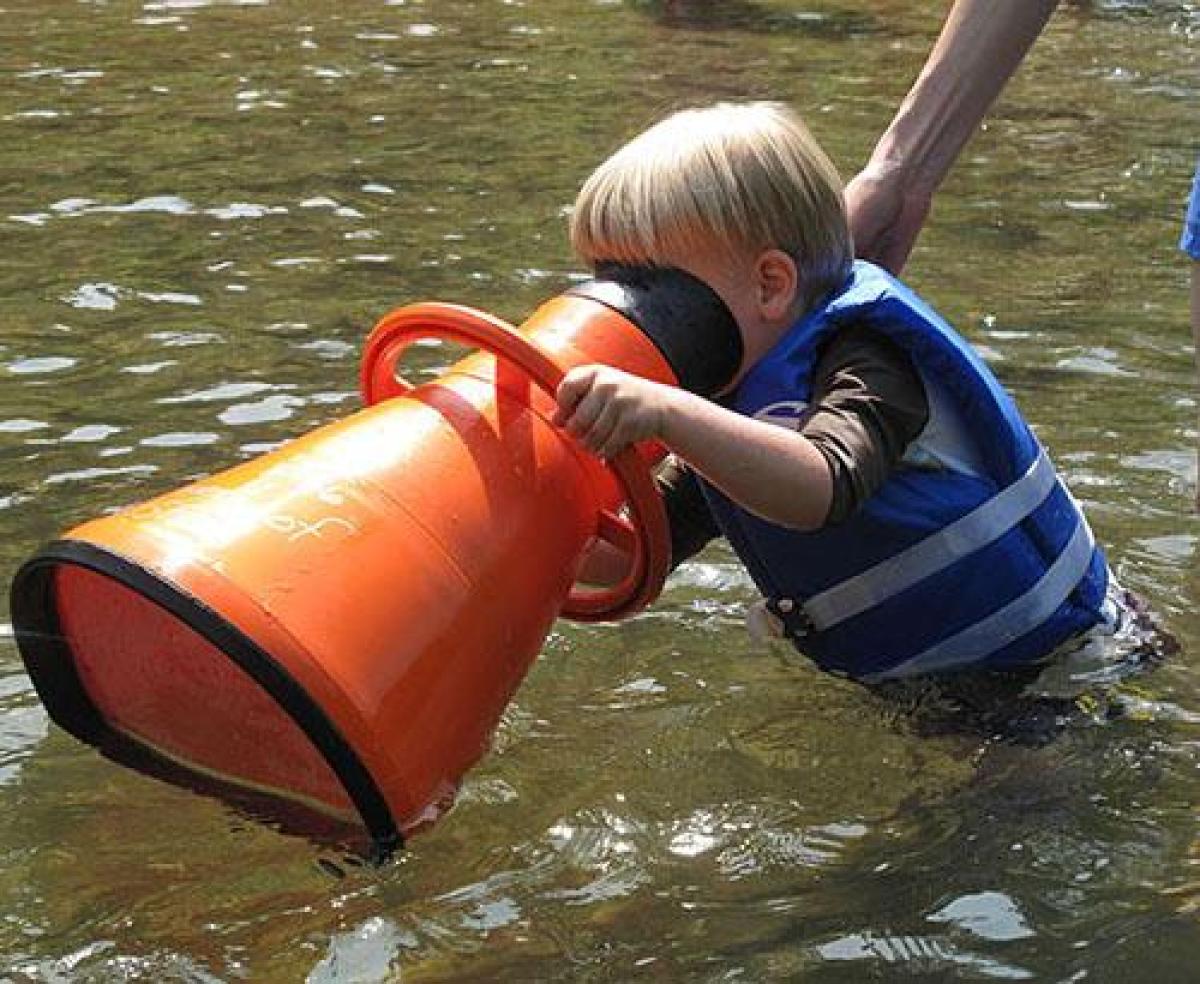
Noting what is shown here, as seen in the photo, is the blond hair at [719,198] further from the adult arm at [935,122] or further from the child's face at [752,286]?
the adult arm at [935,122]

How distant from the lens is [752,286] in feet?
12.0

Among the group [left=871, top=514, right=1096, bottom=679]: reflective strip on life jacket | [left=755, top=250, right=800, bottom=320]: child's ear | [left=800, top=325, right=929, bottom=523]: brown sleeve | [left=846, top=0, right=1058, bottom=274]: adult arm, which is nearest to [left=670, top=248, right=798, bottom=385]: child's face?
[left=755, top=250, right=800, bottom=320]: child's ear

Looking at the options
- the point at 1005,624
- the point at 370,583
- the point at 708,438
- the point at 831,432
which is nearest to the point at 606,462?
the point at 708,438

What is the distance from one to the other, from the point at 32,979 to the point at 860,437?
4.93 feet

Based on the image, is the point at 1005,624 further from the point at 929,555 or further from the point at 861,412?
the point at 861,412

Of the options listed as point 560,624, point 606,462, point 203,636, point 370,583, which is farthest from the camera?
point 560,624

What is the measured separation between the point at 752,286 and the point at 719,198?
6.5 inches

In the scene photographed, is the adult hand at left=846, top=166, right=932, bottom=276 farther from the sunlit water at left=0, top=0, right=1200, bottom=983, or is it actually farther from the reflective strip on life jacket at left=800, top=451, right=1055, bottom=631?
the sunlit water at left=0, top=0, right=1200, bottom=983

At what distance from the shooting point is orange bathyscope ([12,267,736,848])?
118 inches

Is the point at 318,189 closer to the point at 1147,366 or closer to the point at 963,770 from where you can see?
the point at 1147,366

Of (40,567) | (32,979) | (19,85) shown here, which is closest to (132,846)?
(32,979)

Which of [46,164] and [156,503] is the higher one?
[156,503]

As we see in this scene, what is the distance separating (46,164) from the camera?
27.5 feet

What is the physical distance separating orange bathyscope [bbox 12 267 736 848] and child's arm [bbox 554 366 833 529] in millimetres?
81
